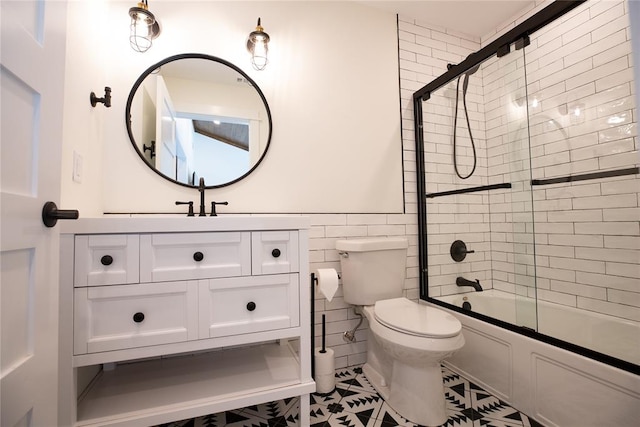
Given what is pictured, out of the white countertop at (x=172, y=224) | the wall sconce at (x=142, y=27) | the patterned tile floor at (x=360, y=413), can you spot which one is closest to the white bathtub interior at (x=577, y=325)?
the patterned tile floor at (x=360, y=413)

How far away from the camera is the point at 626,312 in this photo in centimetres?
157

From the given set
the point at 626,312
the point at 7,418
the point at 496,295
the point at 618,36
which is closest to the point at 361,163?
the point at 496,295

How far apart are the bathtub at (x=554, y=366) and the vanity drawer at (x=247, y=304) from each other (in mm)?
1167

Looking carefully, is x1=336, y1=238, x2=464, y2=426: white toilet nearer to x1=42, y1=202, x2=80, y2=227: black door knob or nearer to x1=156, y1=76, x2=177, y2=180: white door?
x1=156, y1=76, x2=177, y2=180: white door

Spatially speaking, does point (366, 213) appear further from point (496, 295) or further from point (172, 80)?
point (172, 80)

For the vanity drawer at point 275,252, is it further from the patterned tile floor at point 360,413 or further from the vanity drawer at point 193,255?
the patterned tile floor at point 360,413

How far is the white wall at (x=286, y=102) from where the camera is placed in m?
1.51

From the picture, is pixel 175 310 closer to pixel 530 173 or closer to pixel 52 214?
pixel 52 214

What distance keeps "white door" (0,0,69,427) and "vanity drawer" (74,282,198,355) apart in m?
0.32

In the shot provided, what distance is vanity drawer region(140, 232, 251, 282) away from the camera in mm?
1124

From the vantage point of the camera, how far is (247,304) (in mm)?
1232

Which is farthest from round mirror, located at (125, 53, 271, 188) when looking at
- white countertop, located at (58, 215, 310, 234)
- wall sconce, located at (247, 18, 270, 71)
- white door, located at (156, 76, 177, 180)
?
white countertop, located at (58, 215, 310, 234)

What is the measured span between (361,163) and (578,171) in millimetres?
1271

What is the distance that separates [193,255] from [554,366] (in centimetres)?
168
